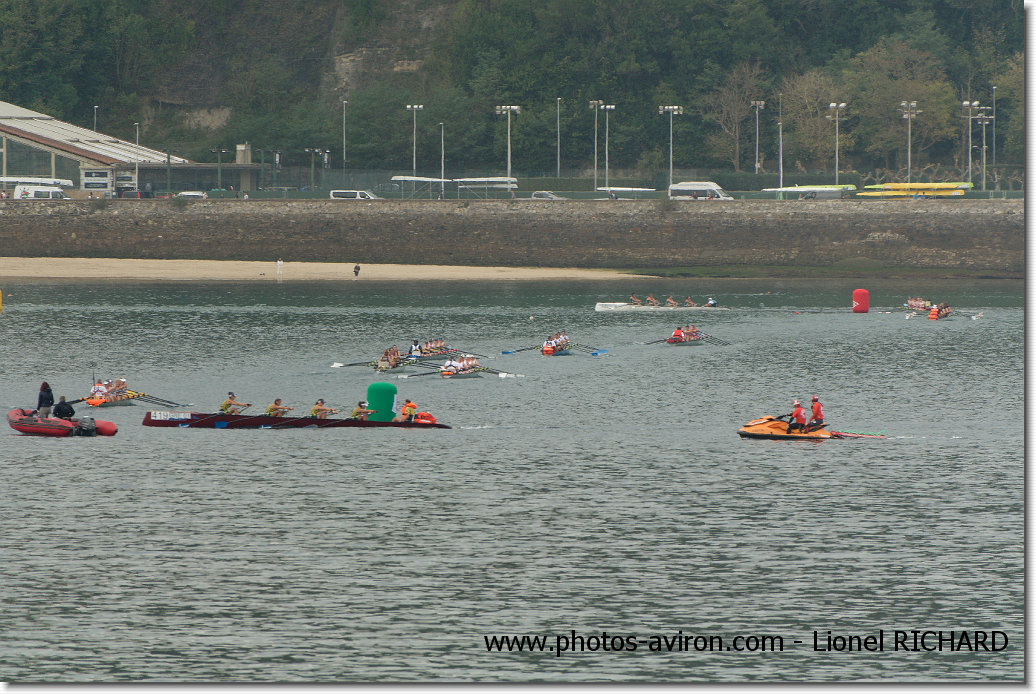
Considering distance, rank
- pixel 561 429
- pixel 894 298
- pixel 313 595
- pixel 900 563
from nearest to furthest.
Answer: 1. pixel 313 595
2. pixel 900 563
3. pixel 561 429
4. pixel 894 298

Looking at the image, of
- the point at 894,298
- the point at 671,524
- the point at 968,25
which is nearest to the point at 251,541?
the point at 671,524

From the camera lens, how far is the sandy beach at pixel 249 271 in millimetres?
108875

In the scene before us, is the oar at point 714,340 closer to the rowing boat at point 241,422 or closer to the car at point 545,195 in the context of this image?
the rowing boat at point 241,422

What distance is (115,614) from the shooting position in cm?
3006

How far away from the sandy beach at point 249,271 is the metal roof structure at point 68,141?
19.8 meters

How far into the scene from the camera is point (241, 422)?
5112cm

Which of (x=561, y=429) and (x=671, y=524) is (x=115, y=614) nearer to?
(x=671, y=524)

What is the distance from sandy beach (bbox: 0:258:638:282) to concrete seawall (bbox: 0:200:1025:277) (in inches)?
61.1

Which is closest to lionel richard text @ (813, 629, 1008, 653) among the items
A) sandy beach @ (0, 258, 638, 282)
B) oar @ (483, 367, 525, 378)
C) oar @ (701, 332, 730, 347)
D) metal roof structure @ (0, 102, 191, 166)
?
oar @ (483, 367, 525, 378)

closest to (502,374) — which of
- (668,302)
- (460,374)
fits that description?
(460,374)

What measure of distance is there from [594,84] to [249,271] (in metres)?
60.7

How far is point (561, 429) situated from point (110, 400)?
18971mm

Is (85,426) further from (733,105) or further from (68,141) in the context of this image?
(733,105)

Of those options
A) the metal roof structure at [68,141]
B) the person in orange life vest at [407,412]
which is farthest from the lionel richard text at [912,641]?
the metal roof structure at [68,141]
